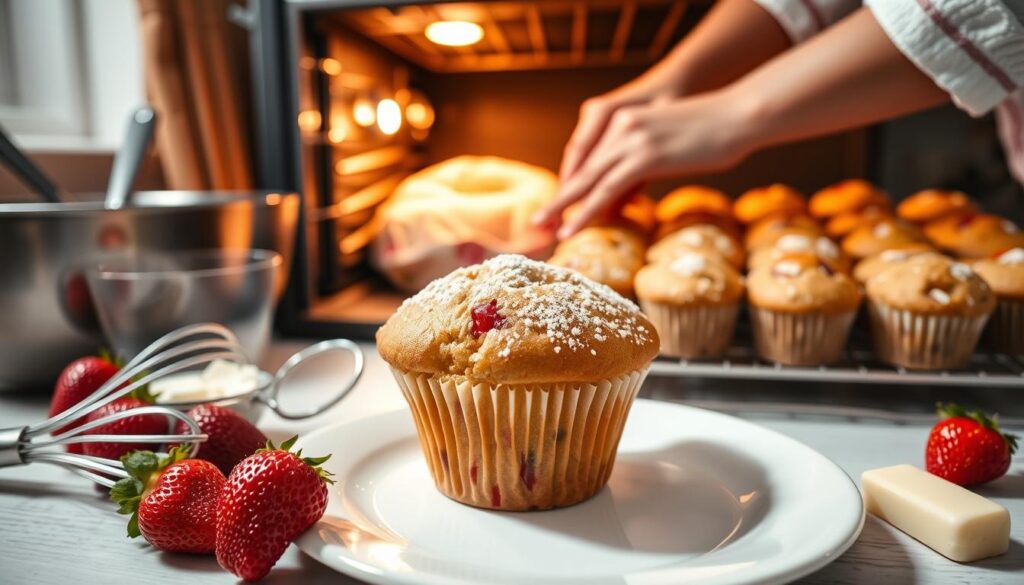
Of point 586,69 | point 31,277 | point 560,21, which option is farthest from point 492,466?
point 586,69

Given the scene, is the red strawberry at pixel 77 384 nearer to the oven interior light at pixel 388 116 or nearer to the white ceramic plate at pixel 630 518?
the white ceramic plate at pixel 630 518

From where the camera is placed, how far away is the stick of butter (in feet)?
1.93

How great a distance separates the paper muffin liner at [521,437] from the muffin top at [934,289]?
484 millimetres

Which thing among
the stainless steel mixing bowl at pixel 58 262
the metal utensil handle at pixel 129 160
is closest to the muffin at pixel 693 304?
the stainless steel mixing bowl at pixel 58 262

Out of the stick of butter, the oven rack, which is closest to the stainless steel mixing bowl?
the oven rack

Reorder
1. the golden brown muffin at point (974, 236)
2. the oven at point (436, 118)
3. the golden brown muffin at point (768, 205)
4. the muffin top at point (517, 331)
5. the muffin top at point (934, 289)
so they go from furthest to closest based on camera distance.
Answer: the golden brown muffin at point (768, 205) → the oven at point (436, 118) → the golden brown muffin at point (974, 236) → the muffin top at point (934, 289) → the muffin top at point (517, 331)

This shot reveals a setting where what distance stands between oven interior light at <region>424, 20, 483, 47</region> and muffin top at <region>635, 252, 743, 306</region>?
0.65 meters

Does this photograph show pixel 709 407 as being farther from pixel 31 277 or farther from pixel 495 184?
pixel 31 277

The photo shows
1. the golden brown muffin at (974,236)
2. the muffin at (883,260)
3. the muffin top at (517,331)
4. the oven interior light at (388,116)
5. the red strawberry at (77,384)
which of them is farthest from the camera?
the oven interior light at (388,116)

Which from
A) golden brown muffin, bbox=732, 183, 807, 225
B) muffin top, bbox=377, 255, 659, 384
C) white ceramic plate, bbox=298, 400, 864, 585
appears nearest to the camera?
white ceramic plate, bbox=298, 400, 864, 585

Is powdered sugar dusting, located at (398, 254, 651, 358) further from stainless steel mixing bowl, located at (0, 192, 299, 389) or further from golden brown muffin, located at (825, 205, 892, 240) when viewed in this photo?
golden brown muffin, located at (825, 205, 892, 240)

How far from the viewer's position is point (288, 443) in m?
0.58

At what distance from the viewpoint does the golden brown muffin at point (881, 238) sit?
1231mm

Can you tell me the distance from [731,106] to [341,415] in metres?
0.69
